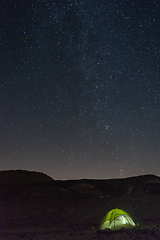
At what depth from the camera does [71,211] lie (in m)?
35.2

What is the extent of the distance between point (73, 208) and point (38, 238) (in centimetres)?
1956

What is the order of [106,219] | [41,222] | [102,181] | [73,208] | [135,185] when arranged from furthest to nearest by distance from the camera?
[102,181], [135,185], [73,208], [41,222], [106,219]

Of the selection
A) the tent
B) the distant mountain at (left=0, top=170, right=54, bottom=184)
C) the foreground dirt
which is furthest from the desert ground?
the distant mountain at (left=0, top=170, right=54, bottom=184)

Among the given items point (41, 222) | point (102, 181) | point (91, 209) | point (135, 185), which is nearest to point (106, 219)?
point (41, 222)

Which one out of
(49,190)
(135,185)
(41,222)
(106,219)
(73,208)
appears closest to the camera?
(106,219)

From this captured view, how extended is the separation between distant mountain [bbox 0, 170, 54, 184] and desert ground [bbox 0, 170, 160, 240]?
26361mm

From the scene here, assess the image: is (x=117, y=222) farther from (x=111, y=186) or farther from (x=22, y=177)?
(x=22, y=177)

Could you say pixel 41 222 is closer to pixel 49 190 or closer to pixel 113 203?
pixel 113 203

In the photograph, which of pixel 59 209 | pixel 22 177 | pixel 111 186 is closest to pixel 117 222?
Result: pixel 59 209

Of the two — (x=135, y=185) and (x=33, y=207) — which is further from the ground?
(x=135, y=185)

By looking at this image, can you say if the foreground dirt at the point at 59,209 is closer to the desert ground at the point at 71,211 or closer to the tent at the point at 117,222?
the desert ground at the point at 71,211

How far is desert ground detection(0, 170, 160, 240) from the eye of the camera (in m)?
18.7

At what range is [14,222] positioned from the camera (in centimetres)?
2817

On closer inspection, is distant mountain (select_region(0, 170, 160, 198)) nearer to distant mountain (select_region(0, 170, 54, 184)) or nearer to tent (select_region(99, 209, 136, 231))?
distant mountain (select_region(0, 170, 54, 184))
